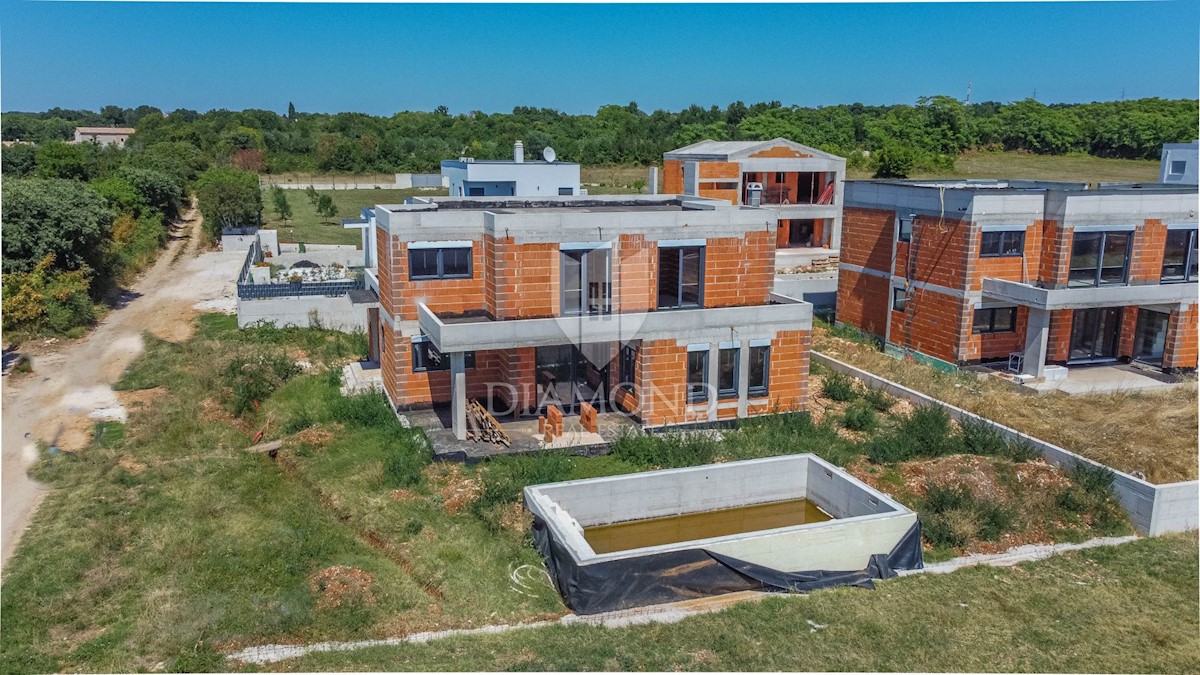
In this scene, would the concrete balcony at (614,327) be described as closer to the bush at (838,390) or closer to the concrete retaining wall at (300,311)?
the bush at (838,390)

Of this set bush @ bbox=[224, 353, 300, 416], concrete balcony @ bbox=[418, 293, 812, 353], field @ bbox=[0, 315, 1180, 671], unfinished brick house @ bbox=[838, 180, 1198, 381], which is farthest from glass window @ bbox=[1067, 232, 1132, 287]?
bush @ bbox=[224, 353, 300, 416]

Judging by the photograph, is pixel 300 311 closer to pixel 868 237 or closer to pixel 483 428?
pixel 483 428

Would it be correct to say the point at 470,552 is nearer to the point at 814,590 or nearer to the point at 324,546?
the point at 324,546

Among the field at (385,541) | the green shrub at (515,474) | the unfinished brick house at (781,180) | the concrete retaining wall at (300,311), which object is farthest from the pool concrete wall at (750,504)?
the unfinished brick house at (781,180)

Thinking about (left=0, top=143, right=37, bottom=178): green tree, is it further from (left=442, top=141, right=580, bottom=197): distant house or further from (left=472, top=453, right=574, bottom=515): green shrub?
(left=472, top=453, right=574, bottom=515): green shrub

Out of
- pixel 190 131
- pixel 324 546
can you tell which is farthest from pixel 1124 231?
pixel 190 131

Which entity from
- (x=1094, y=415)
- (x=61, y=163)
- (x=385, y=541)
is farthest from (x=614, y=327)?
(x=61, y=163)
